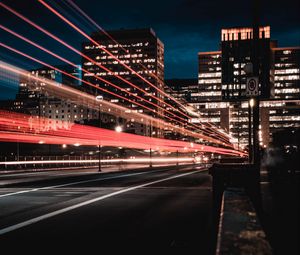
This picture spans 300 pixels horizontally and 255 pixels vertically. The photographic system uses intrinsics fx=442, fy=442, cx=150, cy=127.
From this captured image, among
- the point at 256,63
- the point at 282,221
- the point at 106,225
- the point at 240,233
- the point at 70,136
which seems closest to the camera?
the point at 240,233

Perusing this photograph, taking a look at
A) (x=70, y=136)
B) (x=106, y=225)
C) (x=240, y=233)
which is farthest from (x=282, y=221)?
(x=70, y=136)

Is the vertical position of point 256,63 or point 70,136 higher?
point 256,63

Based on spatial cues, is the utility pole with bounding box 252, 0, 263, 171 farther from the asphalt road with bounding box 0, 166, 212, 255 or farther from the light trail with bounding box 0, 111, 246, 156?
the light trail with bounding box 0, 111, 246, 156

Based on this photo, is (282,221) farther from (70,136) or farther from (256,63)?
(70,136)

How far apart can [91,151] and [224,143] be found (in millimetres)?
88002

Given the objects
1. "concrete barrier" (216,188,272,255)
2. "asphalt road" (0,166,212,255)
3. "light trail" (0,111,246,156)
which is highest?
"light trail" (0,111,246,156)

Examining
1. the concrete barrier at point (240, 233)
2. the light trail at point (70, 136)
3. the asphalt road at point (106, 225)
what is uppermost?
the light trail at point (70, 136)

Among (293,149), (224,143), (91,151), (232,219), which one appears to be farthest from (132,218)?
(224,143)

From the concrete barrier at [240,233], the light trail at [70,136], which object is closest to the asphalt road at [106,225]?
the concrete barrier at [240,233]

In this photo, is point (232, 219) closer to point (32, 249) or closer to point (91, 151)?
point (32, 249)

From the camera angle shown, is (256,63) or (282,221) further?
(256,63)

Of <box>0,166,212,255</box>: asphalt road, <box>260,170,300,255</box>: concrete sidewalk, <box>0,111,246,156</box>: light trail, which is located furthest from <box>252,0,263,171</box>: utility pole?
<box>0,111,246,156</box>: light trail

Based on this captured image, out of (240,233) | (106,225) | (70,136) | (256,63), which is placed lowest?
(106,225)

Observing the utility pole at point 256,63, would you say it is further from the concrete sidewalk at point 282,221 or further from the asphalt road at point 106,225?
the asphalt road at point 106,225
